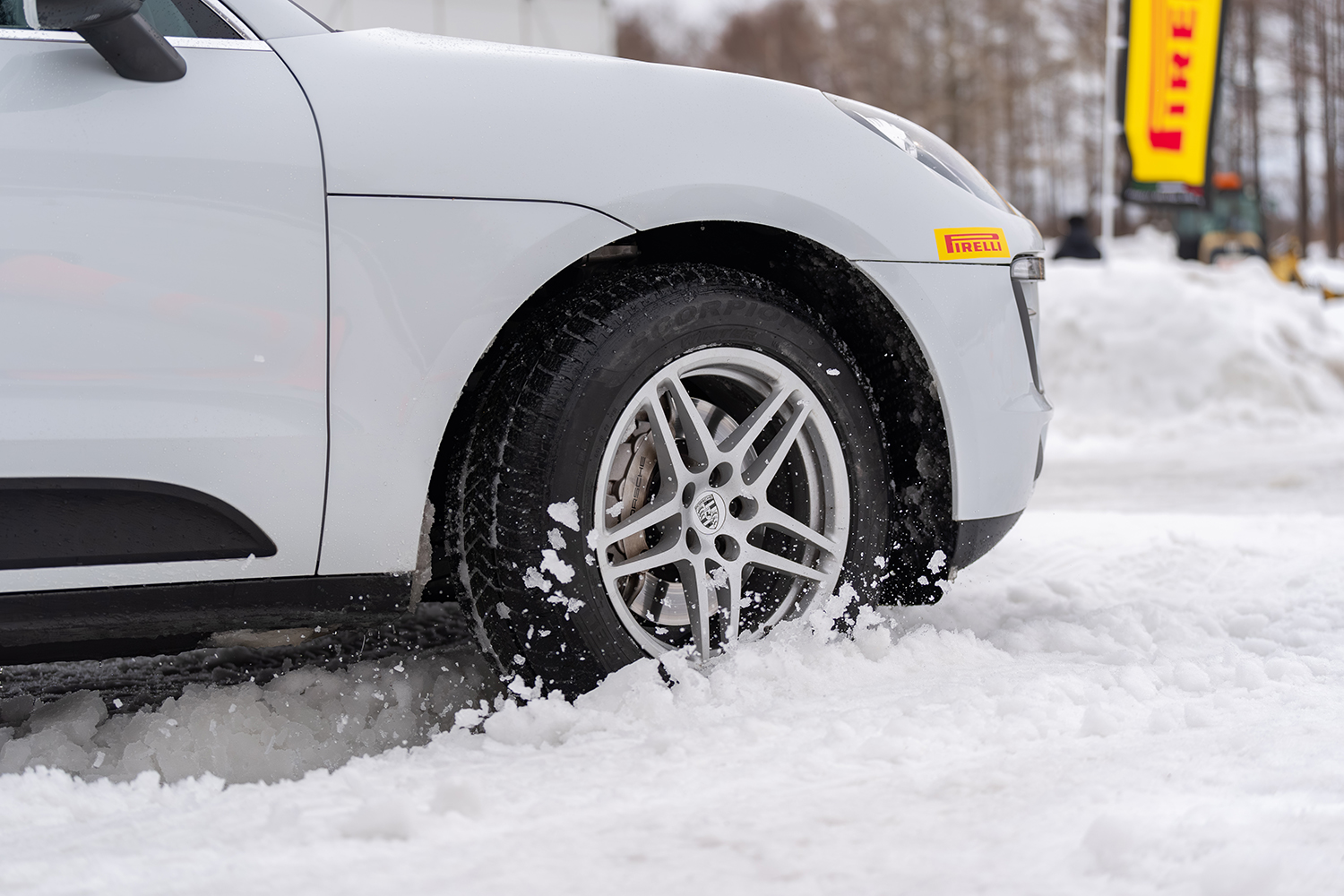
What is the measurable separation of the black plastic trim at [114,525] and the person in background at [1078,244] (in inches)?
520

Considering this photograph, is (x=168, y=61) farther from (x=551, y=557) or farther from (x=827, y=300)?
(x=827, y=300)

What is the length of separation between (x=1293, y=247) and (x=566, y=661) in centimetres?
1690

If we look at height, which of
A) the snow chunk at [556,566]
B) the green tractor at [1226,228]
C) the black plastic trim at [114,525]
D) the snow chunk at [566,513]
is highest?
the black plastic trim at [114,525]

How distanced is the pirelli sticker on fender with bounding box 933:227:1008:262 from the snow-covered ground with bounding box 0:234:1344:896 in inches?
32.2

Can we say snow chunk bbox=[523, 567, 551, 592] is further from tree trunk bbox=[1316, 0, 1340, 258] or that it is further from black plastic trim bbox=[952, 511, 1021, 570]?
tree trunk bbox=[1316, 0, 1340, 258]

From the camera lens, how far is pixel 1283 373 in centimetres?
780

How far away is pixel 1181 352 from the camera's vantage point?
7.94 meters

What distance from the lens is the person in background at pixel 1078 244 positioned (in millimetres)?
13523

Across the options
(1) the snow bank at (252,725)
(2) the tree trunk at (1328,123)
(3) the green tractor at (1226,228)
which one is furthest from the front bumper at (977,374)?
(2) the tree trunk at (1328,123)

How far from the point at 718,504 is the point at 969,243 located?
81cm

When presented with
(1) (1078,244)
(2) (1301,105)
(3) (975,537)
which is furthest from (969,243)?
(2) (1301,105)

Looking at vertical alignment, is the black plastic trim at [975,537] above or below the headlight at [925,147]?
below

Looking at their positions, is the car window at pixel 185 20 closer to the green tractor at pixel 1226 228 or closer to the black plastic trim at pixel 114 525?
the black plastic trim at pixel 114 525

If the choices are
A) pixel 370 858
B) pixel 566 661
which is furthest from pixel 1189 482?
pixel 370 858
